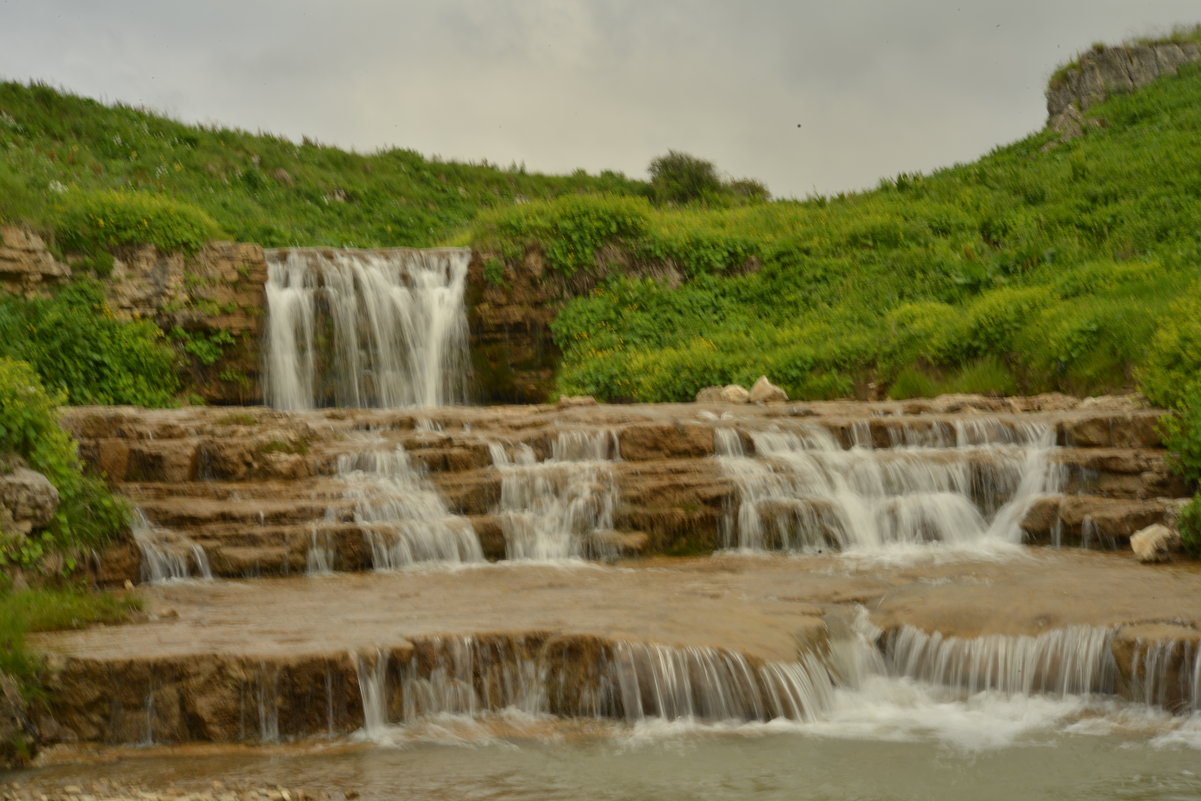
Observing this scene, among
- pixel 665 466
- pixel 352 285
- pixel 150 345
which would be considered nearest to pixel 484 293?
pixel 352 285

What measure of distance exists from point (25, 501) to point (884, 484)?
7688 millimetres

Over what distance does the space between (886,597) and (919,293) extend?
41.0ft

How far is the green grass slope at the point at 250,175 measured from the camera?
24406 millimetres

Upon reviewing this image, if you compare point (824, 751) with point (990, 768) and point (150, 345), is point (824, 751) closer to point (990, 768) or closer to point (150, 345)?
point (990, 768)

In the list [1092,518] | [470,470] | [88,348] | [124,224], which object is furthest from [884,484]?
[124,224]

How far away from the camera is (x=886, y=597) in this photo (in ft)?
30.8

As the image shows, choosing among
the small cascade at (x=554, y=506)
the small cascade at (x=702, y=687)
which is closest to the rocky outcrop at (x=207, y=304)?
the small cascade at (x=554, y=506)

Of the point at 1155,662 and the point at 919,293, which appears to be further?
the point at 919,293

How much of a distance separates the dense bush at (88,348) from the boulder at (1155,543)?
1234 cm

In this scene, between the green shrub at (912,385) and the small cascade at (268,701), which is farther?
the green shrub at (912,385)

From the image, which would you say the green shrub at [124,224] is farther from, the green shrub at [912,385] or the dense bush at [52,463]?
the green shrub at [912,385]

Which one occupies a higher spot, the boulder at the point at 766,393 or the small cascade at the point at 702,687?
the boulder at the point at 766,393

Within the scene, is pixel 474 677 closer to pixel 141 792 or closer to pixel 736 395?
pixel 141 792

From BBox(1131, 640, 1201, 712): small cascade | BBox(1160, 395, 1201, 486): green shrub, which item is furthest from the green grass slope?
BBox(1131, 640, 1201, 712): small cascade
